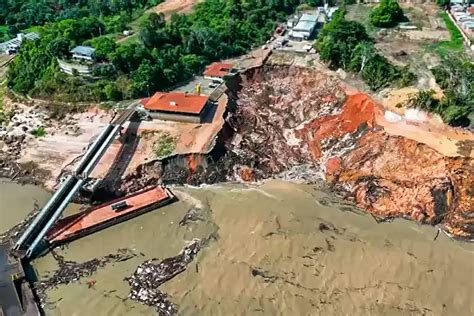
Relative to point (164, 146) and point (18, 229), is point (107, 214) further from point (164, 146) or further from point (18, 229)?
point (164, 146)

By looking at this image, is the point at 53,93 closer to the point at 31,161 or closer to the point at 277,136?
the point at 31,161

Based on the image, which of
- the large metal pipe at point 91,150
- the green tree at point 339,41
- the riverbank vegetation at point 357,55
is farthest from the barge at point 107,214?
the green tree at point 339,41

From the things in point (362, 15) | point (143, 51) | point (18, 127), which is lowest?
point (18, 127)

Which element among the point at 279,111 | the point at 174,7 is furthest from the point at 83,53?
the point at 174,7

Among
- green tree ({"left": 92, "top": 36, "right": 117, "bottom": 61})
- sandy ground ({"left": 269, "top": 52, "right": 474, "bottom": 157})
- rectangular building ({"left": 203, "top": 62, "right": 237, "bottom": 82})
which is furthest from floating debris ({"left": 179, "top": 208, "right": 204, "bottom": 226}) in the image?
green tree ({"left": 92, "top": 36, "right": 117, "bottom": 61})

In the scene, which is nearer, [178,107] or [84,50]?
[178,107]

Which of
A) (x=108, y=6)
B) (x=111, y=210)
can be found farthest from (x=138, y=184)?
(x=108, y=6)

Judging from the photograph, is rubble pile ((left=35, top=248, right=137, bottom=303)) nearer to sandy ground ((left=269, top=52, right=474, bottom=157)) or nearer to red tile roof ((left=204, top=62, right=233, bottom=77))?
red tile roof ((left=204, top=62, right=233, bottom=77))
